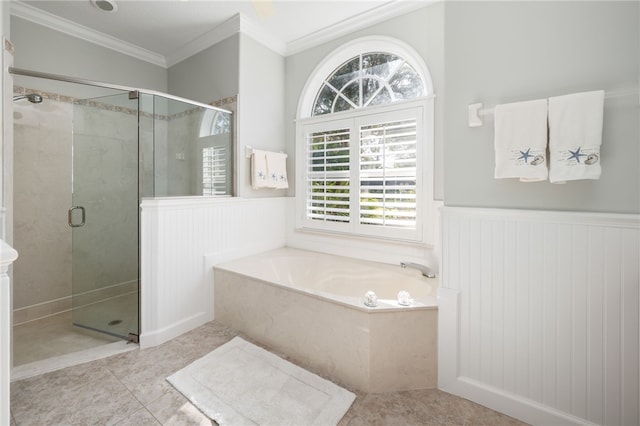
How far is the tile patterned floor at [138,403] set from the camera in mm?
1428

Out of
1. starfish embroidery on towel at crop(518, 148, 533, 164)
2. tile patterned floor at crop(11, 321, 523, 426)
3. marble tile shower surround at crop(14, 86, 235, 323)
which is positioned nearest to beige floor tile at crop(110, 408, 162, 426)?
tile patterned floor at crop(11, 321, 523, 426)

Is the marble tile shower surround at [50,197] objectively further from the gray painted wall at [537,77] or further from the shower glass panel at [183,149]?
the gray painted wall at [537,77]

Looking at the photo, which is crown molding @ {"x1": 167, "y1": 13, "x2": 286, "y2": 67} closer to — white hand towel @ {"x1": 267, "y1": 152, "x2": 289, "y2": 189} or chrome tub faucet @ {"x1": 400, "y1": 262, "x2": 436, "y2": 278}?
white hand towel @ {"x1": 267, "y1": 152, "x2": 289, "y2": 189}

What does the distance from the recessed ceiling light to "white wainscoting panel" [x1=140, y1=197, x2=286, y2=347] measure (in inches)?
66.4

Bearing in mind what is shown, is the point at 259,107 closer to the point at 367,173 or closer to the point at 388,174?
the point at 367,173

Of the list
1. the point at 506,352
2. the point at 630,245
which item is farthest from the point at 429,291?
the point at 630,245

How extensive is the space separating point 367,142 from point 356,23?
3.60ft

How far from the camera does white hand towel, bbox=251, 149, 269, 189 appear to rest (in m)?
2.76

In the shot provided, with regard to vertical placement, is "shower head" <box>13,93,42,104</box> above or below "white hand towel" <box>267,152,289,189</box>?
above

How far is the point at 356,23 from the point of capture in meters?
2.63

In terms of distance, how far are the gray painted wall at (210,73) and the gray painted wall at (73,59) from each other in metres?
0.34

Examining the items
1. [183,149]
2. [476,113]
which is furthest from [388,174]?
[183,149]

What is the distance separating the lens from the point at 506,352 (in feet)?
4.83

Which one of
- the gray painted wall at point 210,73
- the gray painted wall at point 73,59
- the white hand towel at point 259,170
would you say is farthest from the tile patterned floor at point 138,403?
the gray painted wall at point 73,59
